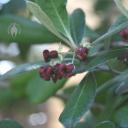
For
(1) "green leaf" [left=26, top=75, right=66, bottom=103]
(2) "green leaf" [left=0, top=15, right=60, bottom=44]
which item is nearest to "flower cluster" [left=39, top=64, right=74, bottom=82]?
(2) "green leaf" [left=0, top=15, right=60, bottom=44]

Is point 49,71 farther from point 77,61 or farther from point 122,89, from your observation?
point 122,89

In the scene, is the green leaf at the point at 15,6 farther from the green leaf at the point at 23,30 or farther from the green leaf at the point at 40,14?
the green leaf at the point at 40,14

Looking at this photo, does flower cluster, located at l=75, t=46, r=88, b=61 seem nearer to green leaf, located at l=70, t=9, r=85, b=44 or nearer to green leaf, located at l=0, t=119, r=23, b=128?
green leaf, located at l=70, t=9, r=85, b=44

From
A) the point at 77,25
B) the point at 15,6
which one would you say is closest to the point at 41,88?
the point at 15,6

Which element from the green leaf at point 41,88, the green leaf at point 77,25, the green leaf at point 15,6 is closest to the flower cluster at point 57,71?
the green leaf at point 77,25

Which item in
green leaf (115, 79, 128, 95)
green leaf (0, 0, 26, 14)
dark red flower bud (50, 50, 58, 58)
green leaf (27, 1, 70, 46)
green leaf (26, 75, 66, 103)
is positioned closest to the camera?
green leaf (27, 1, 70, 46)

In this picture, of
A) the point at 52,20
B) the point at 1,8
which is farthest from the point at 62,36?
the point at 1,8

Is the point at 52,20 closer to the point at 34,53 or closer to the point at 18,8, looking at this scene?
the point at 18,8
